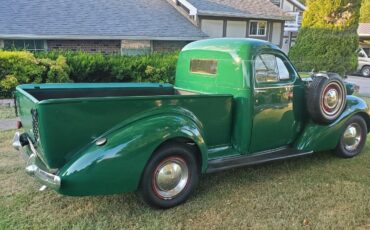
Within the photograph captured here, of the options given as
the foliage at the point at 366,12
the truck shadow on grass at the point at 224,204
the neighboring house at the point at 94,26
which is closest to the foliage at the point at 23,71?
the neighboring house at the point at 94,26

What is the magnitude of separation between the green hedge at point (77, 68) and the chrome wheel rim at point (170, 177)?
6.35 metres

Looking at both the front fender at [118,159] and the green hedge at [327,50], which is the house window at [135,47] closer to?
the green hedge at [327,50]

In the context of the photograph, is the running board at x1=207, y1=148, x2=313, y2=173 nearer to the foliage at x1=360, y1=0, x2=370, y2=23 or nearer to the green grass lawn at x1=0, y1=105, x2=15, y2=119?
the green grass lawn at x1=0, y1=105, x2=15, y2=119

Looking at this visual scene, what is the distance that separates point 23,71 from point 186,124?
6680 mm

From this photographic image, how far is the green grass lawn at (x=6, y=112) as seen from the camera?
304 inches

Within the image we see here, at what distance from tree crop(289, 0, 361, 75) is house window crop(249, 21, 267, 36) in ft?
16.6

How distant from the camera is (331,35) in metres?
15.6

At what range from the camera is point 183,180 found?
4086 millimetres

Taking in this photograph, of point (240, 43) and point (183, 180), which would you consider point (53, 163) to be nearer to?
point (183, 180)

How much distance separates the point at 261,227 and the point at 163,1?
60.0 feet

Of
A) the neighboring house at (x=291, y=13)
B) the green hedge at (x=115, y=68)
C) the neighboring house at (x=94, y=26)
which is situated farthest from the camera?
the neighboring house at (x=291, y=13)

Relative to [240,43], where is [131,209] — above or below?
below

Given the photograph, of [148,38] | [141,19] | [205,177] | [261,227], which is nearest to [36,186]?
[205,177]

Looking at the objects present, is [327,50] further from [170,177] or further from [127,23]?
[170,177]
